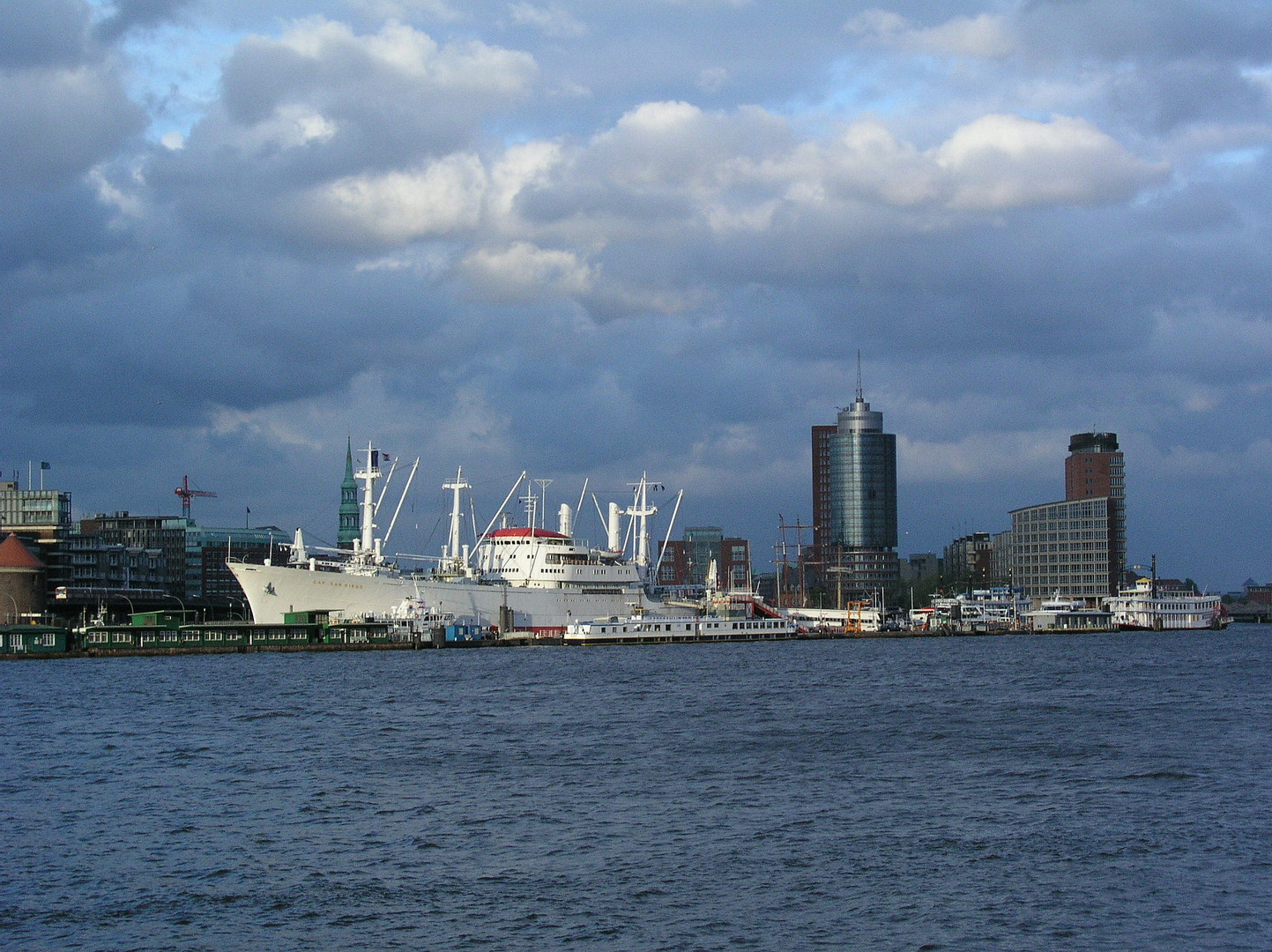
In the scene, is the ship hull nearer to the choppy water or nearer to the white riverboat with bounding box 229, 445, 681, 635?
the white riverboat with bounding box 229, 445, 681, 635

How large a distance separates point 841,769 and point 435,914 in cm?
1806

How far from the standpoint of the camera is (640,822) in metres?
31.6

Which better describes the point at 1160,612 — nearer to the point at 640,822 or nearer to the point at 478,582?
the point at 478,582

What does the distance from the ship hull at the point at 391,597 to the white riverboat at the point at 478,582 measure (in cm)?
8

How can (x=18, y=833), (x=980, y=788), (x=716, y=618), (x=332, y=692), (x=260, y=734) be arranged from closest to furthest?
(x=18, y=833) → (x=980, y=788) → (x=260, y=734) → (x=332, y=692) → (x=716, y=618)

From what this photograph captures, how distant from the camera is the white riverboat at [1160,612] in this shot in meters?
178

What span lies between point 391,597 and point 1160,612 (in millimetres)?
111224

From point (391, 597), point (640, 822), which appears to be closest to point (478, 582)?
point (391, 597)

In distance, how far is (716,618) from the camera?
138 metres

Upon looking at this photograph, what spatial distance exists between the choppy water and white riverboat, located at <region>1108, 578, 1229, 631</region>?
396 ft

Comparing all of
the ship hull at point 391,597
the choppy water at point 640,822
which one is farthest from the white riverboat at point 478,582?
the choppy water at point 640,822

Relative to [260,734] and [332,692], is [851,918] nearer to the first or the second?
[260,734]

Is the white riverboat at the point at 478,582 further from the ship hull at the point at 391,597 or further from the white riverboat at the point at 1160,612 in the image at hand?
the white riverboat at the point at 1160,612

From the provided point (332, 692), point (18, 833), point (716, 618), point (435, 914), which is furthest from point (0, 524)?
point (435, 914)
